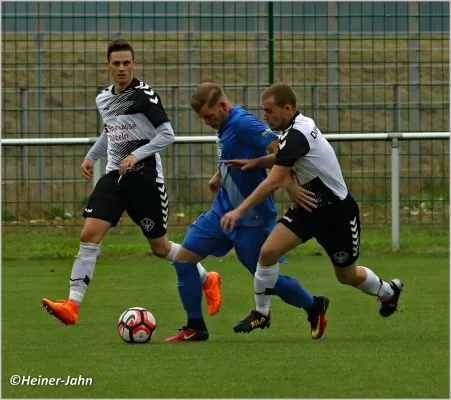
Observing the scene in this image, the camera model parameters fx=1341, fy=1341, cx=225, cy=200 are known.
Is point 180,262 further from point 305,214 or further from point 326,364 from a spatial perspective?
point 326,364

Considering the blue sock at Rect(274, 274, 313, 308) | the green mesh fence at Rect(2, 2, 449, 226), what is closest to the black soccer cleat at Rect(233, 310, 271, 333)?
the blue sock at Rect(274, 274, 313, 308)

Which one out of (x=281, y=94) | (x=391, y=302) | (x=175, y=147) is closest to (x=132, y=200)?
(x=281, y=94)

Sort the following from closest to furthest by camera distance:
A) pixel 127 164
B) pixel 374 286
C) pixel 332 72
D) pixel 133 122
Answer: pixel 374 286
pixel 127 164
pixel 133 122
pixel 332 72

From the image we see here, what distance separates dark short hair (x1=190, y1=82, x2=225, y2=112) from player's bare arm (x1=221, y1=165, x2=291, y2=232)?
66 cm

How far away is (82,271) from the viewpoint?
9.47m

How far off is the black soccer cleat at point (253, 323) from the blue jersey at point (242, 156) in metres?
0.62

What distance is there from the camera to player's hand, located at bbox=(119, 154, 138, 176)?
938cm

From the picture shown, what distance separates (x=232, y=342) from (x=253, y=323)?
0.20m

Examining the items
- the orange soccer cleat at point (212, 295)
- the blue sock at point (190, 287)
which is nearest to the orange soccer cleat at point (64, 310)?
the blue sock at point (190, 287)

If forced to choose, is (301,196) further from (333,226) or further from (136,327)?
(136,327)

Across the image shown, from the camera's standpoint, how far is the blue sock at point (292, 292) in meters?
8.81

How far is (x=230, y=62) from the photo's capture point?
16469 millimetres

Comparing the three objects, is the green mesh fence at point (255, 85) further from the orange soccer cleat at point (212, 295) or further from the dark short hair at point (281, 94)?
the dark short hair at point (281, 94)

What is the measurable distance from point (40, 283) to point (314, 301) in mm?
4162
